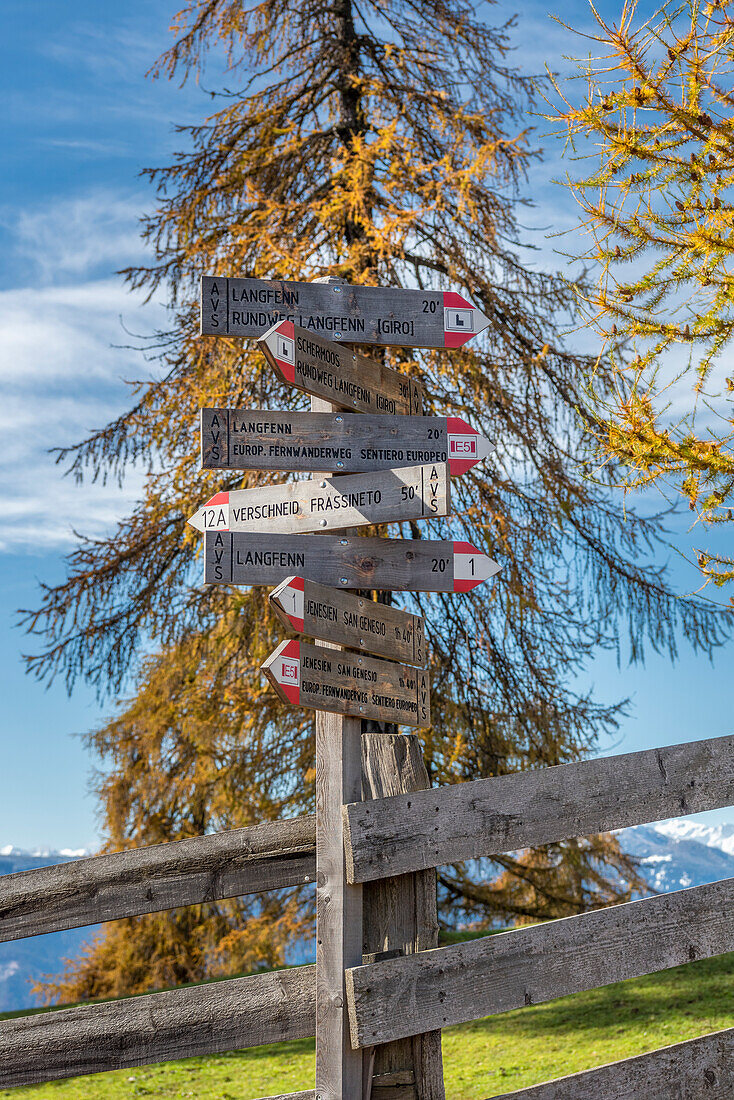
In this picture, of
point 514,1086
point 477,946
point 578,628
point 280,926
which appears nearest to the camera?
point 477,946

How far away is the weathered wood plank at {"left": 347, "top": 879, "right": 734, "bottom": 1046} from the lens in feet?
9.73

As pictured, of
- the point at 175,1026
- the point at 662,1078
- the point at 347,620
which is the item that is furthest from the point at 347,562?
the point at 662,1078

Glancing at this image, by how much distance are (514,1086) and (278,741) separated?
441 centimetres

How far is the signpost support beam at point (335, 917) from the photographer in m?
3.07

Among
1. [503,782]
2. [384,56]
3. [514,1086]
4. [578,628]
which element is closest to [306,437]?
[503,782]

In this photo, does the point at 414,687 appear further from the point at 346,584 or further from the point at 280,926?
the point at 280,926

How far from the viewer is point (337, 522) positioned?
3.74 m

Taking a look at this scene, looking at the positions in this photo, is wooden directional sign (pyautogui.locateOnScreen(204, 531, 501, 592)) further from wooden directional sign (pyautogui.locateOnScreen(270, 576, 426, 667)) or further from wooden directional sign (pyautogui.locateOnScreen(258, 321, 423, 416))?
wooden directional sign (pyautogui.locateOnScreen(258, 321, 423, 416))

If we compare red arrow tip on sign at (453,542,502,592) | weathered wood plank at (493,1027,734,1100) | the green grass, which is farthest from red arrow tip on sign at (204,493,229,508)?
the green grass

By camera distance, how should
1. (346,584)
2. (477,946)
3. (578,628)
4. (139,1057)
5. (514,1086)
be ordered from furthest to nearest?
(578,628), (514,1086), (346,584), (139,1057), (477,946)

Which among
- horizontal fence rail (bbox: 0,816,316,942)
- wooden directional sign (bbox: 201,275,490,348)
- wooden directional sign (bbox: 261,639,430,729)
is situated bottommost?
horizontal fence rail (bbox: 0,816,316,942)

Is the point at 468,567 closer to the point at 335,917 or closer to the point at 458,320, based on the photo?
the point at 458,320

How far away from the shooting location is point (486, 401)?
386 inches

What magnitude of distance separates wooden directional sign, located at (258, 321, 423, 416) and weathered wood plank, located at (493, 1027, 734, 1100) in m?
2.58
